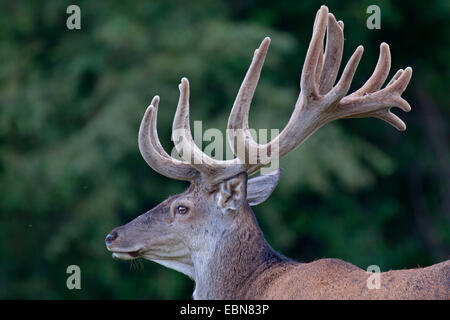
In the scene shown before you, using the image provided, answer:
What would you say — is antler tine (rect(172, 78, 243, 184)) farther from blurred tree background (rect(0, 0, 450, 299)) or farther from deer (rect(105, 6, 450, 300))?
blurred tree background (rect(0, 0, 450, 299))

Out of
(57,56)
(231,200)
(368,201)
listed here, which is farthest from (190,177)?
(368,201)

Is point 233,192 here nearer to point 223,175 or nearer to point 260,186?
point 223,175

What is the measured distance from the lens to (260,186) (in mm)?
5488

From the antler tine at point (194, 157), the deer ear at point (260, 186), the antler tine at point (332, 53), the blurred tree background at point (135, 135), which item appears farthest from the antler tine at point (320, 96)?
the blurred tree background at point (135, 135)

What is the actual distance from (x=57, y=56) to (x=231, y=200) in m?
10.1

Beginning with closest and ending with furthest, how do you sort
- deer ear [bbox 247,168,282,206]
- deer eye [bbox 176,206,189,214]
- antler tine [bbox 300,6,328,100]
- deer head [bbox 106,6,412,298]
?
antler tine [bbox 300,6,328,100] → deer head [bbox 106,6,412,298] → deer eye [bbox 176,206,189,214] → deer ear [bbox 247,168,282,206]

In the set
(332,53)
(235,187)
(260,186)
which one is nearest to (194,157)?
(235,187)

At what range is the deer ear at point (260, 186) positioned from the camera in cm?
547

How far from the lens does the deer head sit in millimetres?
5117

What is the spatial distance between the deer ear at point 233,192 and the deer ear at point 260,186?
316 millimetres

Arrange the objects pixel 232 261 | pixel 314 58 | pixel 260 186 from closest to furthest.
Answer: pixel 314 58 < pixel 232 261 < pixel 260 186

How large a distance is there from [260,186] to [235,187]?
39 cm

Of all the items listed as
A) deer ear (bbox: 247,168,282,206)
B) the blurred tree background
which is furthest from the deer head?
the blurred tree background

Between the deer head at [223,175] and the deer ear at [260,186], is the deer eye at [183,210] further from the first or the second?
the deer ear at [260,186]
